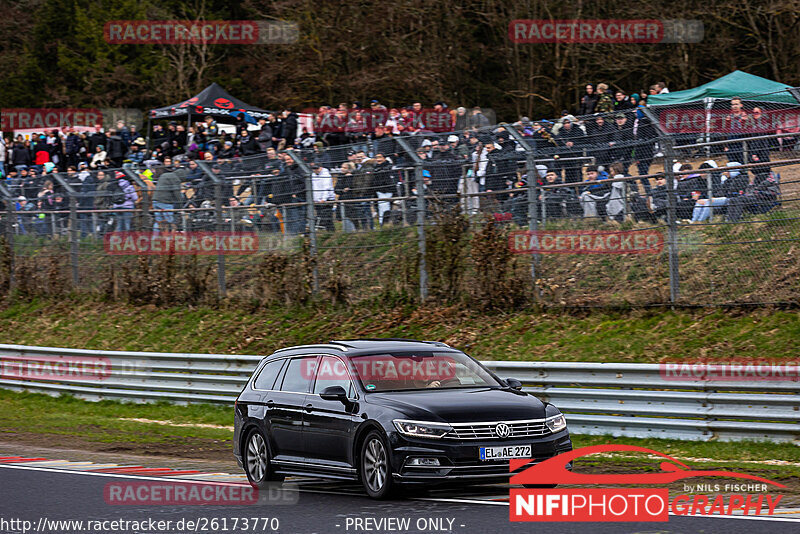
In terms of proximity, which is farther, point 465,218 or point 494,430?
point 465,218

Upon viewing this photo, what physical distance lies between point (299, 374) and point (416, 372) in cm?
142

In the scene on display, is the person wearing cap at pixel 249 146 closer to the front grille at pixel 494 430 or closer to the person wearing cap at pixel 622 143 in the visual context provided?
the person wearing cap at pixel 622 143

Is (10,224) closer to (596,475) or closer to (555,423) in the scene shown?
(596,475)

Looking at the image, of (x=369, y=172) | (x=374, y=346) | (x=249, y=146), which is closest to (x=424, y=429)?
(x=374, y=346)

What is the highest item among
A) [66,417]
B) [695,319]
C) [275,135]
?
[275,135]

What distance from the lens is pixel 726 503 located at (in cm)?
973

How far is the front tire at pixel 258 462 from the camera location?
38.8 feet

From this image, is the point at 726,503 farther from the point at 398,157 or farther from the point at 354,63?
the point at 354,63

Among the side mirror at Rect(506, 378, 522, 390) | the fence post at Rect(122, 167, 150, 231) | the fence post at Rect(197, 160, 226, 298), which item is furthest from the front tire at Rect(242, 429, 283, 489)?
the fence post at Rect(122, 167, 150, 231)

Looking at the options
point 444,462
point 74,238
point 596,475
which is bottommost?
point 596,475

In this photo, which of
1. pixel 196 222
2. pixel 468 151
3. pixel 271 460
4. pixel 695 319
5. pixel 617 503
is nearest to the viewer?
pixel 617 503

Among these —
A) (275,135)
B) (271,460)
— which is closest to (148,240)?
(275,135)

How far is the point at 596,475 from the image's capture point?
11.7m

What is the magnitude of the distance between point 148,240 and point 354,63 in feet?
60.1
